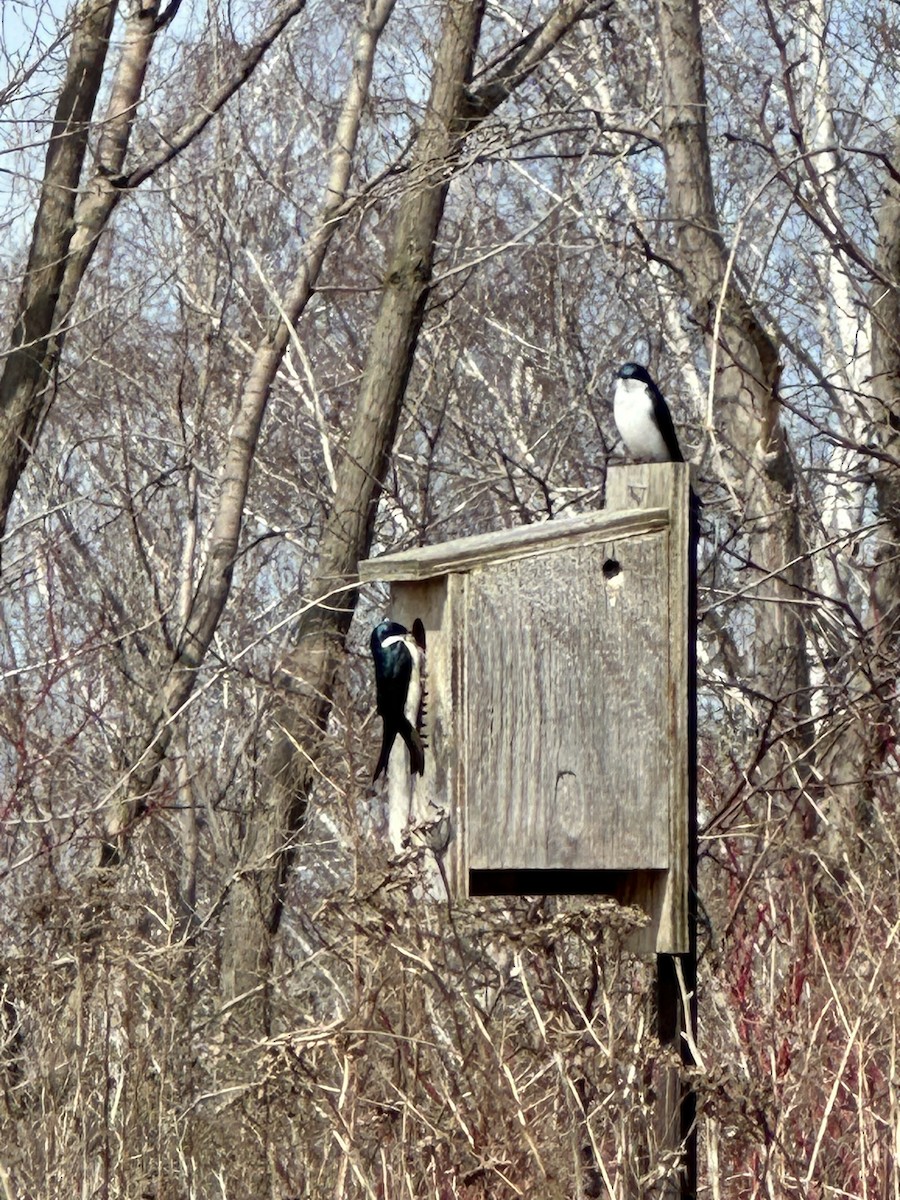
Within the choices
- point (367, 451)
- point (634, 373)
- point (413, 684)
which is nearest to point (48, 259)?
point (367, 451)

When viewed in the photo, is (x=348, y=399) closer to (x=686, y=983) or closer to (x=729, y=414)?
(x=729, y=414)

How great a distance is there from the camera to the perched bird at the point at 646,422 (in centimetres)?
425

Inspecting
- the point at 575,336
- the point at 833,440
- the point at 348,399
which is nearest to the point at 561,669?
the point at 833,440

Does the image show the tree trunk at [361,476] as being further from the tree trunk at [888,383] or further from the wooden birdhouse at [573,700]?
the wooden birdhouse at [573,700]

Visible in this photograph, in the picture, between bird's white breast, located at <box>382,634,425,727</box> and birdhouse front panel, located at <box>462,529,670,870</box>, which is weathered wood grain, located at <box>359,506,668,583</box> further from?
bird's white breast, located at <box>382,634,425,727</box>

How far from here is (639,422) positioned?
4.27 metres

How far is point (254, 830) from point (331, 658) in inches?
31.0

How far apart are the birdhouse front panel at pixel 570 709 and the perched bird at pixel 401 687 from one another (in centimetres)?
15

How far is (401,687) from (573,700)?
13.9 inches

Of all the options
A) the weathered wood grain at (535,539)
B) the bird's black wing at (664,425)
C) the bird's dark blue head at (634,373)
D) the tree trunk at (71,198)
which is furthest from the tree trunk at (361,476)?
the weathered wood grain at (535,539)

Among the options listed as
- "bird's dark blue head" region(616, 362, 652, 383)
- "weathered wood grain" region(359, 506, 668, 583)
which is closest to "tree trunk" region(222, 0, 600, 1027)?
"bird's dark blue head" region(616, 362, 652, 383)

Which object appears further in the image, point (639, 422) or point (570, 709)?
point (639, 422)

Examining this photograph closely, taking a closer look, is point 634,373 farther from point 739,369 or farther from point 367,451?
point 367,451

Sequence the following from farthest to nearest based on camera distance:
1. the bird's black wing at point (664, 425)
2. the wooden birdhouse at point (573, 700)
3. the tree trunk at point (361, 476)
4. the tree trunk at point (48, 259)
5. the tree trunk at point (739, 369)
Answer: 1. the tree trunk at point (48, 259)
2. the tree trunk at point (361, 476)
3. the tree trunk at point (739, 369)
4. the bird's black wing at point (664, 425)
5. the wooden birdhouse at point (573, 700)
